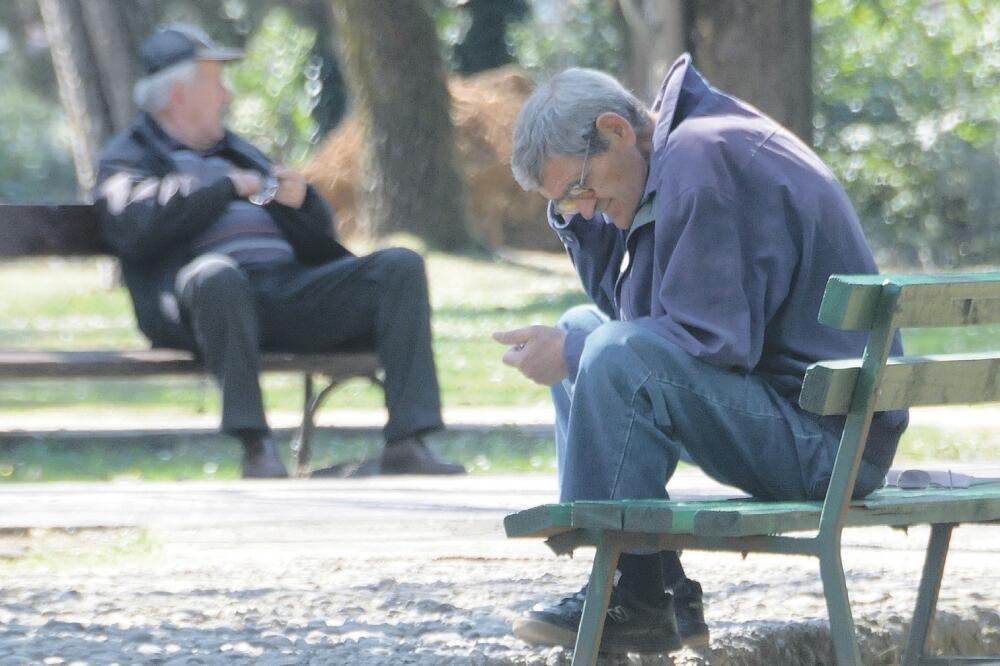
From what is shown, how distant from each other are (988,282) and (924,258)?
53.0 feet

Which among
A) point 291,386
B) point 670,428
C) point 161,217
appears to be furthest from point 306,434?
point 670,428

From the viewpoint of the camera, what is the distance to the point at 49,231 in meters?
7.23

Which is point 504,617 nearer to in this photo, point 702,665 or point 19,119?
point 702,665

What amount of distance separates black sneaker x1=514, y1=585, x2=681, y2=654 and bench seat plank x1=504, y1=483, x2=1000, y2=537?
0.26 metres

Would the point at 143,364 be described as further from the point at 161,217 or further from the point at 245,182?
the point at 245,182

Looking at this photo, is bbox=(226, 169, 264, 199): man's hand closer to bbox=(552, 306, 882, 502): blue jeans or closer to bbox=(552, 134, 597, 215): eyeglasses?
bbox=(552, 134, 597, 215): eyeglasses

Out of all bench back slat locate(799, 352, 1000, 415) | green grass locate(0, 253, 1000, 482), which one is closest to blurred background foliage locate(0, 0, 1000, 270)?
green grass locate(0, 253, 1000, 482)

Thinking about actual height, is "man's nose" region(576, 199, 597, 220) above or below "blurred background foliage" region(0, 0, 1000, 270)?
above

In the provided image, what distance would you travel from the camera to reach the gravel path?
12.6ft

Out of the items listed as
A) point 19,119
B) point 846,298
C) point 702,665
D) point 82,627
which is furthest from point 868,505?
point 19,119

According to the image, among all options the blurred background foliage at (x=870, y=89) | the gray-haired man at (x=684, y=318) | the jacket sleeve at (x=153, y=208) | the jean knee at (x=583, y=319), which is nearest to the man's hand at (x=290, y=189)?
the jacket sleeve at (x=153, y=208)

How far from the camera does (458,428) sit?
26.3 feet

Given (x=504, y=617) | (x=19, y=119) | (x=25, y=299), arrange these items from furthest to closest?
1. (x=19, y=119)
2. (x=25, y=299)
3. (x=504, y=617)

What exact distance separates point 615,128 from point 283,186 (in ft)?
10.8
